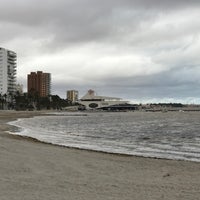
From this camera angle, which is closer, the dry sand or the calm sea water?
the dry sand

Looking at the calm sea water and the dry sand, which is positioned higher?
the dry sand

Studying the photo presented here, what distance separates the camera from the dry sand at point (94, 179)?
10859mm

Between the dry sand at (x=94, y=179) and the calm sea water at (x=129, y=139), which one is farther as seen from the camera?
the calm sea water at (x=129, y=139)

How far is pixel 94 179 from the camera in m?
13.6

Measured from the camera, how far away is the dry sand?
1086 cm

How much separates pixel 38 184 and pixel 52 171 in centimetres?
307

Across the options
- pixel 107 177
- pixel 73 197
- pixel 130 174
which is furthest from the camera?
pixel 130 174

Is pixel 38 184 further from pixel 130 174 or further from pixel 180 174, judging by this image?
pixel 180 174

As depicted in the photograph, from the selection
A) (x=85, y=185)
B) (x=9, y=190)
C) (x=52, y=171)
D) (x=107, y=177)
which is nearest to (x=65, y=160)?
(x=52, y=171)

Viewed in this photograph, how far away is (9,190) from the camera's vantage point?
1104 centimetres

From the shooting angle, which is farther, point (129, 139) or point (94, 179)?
point (129, 139)

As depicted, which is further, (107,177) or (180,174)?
(180,174)

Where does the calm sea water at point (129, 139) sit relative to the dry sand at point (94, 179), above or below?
below

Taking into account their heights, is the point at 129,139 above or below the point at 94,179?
below
